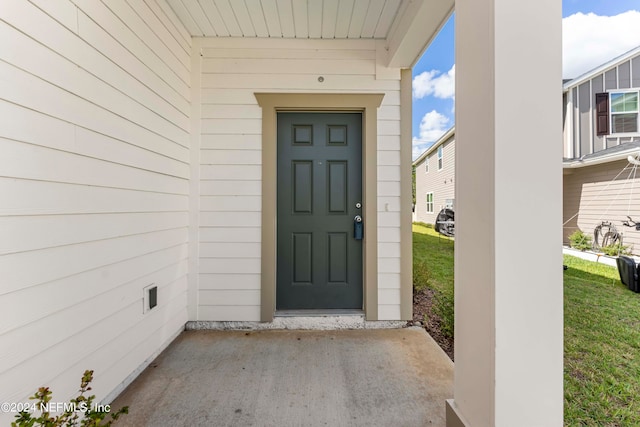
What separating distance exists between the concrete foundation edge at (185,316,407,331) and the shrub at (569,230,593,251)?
5347 mm

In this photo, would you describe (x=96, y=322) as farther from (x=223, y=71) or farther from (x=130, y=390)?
(x=223, y=71)

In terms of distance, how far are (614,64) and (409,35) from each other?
7063 millimetres

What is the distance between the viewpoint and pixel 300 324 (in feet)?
8.85

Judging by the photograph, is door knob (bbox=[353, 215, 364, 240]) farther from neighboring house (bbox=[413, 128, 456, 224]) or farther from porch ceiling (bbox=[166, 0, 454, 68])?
neighboring house (bbox=[413, 128, 456, 224])

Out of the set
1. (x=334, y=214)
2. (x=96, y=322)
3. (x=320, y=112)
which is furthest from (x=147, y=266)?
(x=320, y=112)

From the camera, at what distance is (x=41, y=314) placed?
1242 millimetres

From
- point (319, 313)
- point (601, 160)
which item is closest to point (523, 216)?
point (319, 313)

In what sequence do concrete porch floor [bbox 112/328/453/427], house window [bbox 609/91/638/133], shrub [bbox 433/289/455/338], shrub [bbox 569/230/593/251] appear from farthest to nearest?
house window [bbox 609/91/638/133] → shrub [bbox 569/230/593/251] → shrub [bbox 433/289/455/338] → concrete porch floor [bbox 112/328/453/427]

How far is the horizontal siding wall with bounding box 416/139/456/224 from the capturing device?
9.81 metres

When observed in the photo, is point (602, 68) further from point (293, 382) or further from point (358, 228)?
point (293, 382)

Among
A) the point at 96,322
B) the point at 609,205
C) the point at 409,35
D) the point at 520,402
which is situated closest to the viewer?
the point at 520,402

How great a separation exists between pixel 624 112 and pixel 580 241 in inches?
117

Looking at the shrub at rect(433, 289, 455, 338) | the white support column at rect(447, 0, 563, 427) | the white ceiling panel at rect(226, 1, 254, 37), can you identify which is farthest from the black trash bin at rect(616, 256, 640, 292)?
the white ceiling panel at rect(226, 1, 254, 37)

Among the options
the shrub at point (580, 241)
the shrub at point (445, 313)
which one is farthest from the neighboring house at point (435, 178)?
the shrub at point (445, 313)
